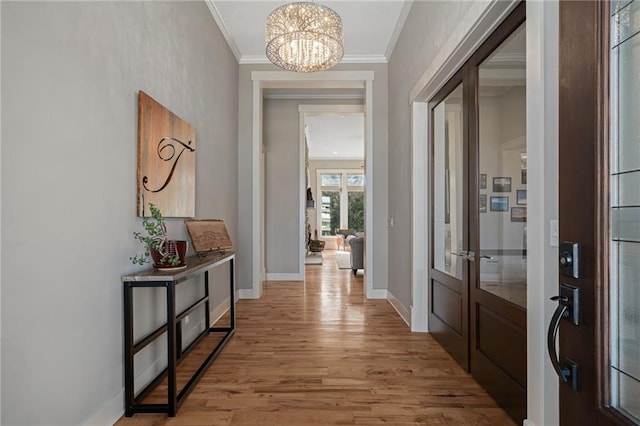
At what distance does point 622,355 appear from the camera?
0.89 metres

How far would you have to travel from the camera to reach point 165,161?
253cm

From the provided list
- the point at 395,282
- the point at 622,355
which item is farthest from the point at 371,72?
the point at 622,355

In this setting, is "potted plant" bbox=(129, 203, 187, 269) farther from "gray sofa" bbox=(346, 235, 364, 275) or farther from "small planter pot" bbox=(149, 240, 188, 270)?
"gray sofa" bbox=(346, 235, 364, 275)

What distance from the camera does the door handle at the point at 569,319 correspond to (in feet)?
3.16

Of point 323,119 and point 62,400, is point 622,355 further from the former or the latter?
point 323,119

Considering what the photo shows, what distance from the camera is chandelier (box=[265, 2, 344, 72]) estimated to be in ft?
9.53

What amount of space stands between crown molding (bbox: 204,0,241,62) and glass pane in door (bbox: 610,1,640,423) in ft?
12.2

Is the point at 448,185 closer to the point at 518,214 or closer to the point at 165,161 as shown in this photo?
the point at 518,214

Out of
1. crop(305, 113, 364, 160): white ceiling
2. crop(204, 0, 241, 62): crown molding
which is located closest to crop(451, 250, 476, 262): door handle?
crop(204, 0, 241, 62): crown molding

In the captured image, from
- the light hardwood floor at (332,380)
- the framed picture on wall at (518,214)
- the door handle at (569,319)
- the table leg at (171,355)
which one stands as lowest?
the light hardwood floor at (332,380)

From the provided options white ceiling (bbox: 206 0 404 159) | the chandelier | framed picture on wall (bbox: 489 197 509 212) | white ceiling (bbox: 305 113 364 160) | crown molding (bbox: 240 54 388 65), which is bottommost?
framed picture on wall (bbox: 489 197 509 212)

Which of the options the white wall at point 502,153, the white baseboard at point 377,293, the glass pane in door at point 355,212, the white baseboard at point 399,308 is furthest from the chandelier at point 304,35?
the glass pane in door at point 355,212

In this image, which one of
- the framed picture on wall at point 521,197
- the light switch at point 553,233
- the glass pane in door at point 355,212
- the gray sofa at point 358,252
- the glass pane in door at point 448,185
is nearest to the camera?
the light switch at point 553,233

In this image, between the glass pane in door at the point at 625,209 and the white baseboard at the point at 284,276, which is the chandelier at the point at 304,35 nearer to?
the glass pane in door at the point at 625,209
